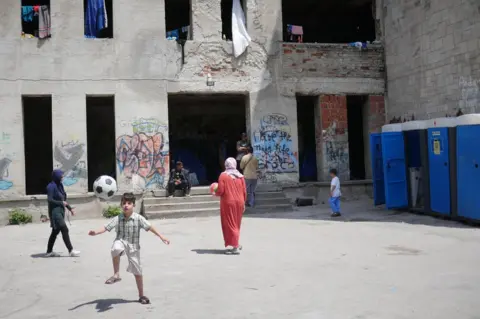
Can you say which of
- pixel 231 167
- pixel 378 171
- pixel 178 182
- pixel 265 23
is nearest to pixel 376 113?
pixel 378 171

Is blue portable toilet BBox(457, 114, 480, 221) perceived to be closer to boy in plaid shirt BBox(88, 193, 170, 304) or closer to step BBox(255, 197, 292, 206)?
step BBox(255, 197, 292, 206)

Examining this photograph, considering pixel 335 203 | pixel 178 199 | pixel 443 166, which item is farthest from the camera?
pixel 178 199

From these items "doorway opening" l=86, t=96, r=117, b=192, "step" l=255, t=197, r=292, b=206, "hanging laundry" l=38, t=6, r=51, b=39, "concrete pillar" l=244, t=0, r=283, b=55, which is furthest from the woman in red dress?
"doorway opening" l=86, t=96, r=117, b=192

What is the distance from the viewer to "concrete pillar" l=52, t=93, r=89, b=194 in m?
15.8

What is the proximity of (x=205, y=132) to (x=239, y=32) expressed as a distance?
629cm

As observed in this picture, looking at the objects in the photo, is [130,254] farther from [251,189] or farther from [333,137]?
[333,137]

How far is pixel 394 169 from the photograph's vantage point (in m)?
14.5

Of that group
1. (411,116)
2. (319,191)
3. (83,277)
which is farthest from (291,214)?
(83,277)

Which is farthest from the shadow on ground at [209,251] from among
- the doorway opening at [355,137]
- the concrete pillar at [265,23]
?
the doorway opening at [355,137]

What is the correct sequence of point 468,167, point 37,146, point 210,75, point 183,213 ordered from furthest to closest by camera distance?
point 37,146 < point 210,75 < point 183,213 < point 468,167

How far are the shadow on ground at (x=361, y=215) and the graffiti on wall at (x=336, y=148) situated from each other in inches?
53.1

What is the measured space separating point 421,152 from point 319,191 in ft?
15.4

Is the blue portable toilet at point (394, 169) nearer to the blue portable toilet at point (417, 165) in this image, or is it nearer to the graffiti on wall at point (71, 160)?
the blue portable toilet at point (417, 165)

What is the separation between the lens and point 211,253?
952cm
